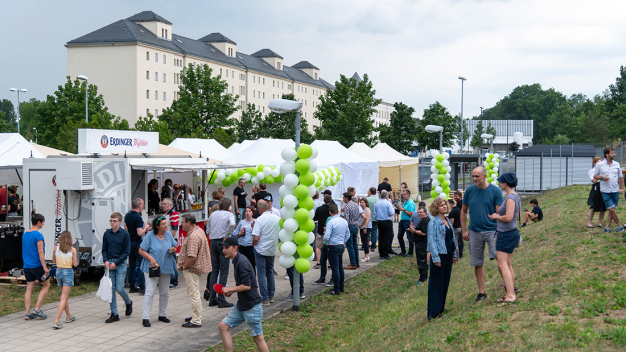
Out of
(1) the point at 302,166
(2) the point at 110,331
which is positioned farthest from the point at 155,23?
(2) the point at 110,331

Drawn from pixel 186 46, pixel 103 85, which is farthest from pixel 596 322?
pixel 186 46

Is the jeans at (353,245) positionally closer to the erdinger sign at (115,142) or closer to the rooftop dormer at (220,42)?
the erdinger sign at (115,142)

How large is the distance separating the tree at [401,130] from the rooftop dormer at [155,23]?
48935 millimetres

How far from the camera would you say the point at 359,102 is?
155ft

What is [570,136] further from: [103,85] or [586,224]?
[586,224]

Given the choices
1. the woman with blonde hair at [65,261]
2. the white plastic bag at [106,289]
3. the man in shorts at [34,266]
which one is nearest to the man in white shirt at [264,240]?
the white plastic bag at [106,289]

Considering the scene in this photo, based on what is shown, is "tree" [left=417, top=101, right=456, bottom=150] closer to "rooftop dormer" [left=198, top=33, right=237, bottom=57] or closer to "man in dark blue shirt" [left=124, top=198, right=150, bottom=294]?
"man in dark blue shirt" [left=124, top=198, right=150, bottom=294]

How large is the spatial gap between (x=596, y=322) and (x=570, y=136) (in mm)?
97900

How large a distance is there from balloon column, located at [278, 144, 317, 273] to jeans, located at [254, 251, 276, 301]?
0.30 meters

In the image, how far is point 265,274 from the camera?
33.8 ft

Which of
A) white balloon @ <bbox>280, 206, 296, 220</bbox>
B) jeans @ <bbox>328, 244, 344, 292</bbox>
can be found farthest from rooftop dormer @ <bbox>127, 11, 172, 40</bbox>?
white balloon @ <bbox>280, 206, 296, 220</bbox>

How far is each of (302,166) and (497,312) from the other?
435cm

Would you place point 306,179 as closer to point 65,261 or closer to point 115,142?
point 65,261

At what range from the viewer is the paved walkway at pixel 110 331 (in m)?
7.81
